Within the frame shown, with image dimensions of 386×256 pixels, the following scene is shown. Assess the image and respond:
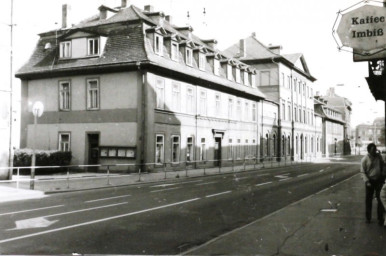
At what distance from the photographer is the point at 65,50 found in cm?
3077

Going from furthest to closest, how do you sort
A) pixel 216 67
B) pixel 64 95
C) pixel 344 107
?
pixel 344 107, pixel 216 67, pixel 64 95

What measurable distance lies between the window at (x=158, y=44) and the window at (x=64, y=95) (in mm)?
6849

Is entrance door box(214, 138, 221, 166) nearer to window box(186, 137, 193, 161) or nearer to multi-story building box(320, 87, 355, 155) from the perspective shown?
window box(186, 137, 193, 161)

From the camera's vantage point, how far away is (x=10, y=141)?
70.0 feet

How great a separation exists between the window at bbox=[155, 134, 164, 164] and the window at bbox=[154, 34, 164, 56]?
5.85 meters

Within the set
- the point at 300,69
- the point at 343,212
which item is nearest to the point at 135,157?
the point at 343,212

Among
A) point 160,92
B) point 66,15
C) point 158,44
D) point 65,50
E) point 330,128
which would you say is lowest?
point 160,92

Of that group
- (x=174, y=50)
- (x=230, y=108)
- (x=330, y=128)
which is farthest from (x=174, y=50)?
(x=330, y=128)

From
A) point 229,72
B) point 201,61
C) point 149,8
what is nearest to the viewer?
point 149,8

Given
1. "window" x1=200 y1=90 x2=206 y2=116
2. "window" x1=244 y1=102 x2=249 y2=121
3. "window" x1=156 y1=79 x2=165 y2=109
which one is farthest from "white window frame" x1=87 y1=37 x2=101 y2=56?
"window" x1=244 y1=102 x2=249 y2=121

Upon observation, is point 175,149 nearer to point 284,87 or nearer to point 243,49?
point 284,87

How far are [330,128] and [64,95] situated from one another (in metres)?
71.4

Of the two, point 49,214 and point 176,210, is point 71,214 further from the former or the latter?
point 176,210

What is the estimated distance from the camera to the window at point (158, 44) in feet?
97.6
